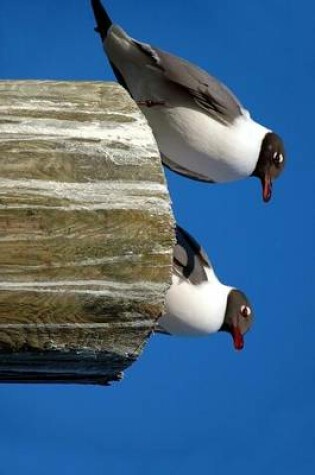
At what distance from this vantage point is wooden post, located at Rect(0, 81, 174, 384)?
721mm

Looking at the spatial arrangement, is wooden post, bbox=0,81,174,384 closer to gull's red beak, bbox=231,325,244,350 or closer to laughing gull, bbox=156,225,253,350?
laughing gull, bbox=156,225,253,350

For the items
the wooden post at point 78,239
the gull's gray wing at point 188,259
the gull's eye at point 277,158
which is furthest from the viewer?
the gull's eye at point 277,158

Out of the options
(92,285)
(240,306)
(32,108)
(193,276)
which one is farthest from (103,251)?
(240,306)

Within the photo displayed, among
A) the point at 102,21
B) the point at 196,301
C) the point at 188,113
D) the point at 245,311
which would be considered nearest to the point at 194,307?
the point at 196,301

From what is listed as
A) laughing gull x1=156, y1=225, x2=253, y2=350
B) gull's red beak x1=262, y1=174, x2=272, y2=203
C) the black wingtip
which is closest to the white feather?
laughing gull x1=156, y1=225, x2=253, y2=350

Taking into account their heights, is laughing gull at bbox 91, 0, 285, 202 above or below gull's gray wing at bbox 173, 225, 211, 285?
above

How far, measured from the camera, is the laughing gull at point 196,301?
1.16 m

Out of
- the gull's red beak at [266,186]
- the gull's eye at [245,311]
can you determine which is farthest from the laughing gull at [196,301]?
the gull's red beak at [266,186]

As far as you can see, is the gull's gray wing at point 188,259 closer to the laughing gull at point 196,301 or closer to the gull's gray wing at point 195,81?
the laughing gull at point 196,301

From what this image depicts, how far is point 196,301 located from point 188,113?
23 cm

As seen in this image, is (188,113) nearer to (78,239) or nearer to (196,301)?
(196,301)

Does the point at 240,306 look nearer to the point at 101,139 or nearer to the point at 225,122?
the point at 225,122

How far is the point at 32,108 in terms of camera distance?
0.80 meters

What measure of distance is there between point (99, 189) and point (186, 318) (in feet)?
1.49
